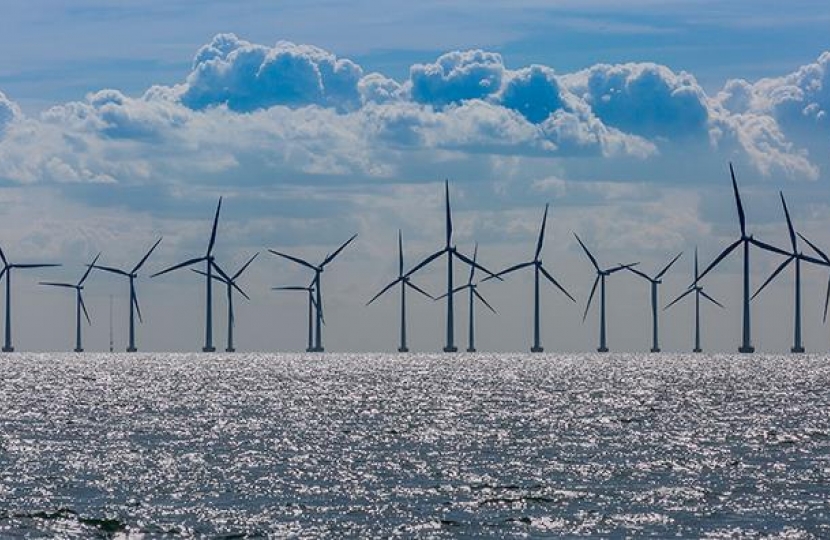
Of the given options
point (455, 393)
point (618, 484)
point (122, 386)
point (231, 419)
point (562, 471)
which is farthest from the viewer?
point (122, 386)

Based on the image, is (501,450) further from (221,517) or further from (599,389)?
(599,389)

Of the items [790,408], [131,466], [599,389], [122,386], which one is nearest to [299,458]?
[131,466]

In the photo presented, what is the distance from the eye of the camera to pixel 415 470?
8100 centimetres

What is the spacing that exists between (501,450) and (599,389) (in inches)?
3476

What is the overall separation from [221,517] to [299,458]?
2266cm

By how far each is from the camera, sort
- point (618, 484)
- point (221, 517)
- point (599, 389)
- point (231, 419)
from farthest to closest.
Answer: point (599, 389) < point (231, 419) < point (618, 484) < point (221, 517)

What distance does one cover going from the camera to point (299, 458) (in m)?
87.2

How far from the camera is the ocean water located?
63156 mm

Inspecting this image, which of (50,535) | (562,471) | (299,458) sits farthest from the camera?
(299,458)

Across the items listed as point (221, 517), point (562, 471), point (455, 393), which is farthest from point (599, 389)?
point (221, 517)

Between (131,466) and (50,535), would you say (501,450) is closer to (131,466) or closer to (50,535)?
(131,466)

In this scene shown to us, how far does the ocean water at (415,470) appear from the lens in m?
63.2

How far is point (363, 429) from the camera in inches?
4326

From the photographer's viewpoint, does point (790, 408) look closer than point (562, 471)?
No
